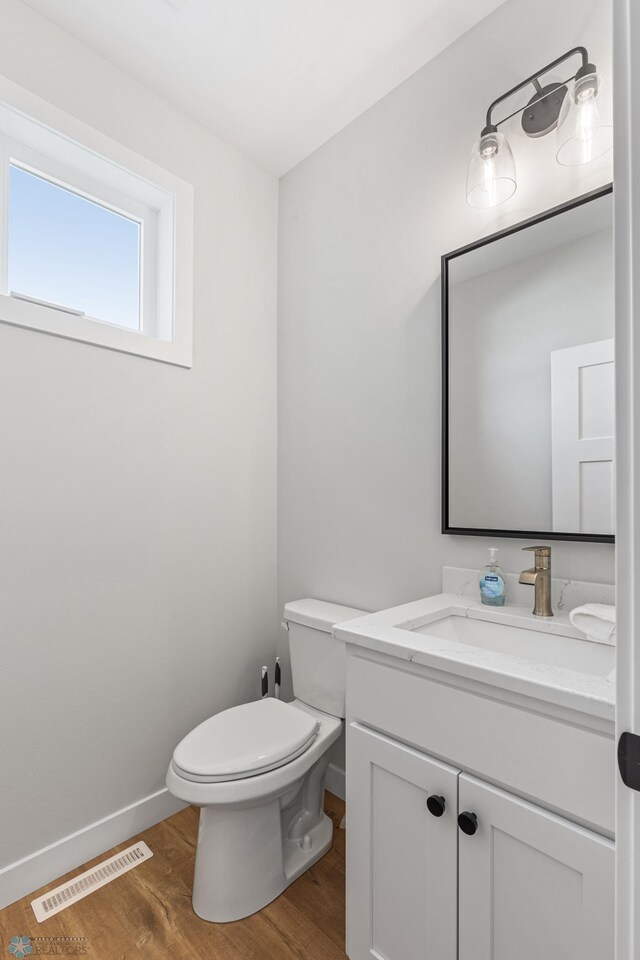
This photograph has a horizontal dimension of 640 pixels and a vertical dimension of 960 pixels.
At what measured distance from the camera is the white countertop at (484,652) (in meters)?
0.76

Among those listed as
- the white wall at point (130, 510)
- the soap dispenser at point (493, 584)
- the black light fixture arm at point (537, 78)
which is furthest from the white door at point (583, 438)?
the white wall at point (130, 510)

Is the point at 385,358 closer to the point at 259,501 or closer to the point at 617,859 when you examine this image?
the point at 259,501

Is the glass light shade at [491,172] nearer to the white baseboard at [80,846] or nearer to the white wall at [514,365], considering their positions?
the white wall at [514,365]

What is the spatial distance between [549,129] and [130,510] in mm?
1633

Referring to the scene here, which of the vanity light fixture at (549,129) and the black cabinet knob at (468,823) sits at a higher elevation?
the vanity light fixture at (549,129)

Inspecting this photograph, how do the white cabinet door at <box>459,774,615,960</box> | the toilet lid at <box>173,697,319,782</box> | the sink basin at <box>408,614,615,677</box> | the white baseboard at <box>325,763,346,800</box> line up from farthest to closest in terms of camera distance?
the white baseboard at <box>325,763,346,800</box>
the toilet lid at <box>173,697,319,782</box>
the sink basin at <box>408,614,615,677</box>
the white cabinet door at <box>459,774,615,960</box>

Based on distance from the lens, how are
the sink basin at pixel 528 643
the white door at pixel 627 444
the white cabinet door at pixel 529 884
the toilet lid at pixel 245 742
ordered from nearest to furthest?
the white door at pixel 627 444, the white cabinet door at pixel 529 884, the sink basin at pixel 528 643, the toilet lid at pixel 245 742

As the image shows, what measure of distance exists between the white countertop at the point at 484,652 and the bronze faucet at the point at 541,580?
0.02m

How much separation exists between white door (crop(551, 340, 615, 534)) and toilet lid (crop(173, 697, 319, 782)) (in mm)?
945

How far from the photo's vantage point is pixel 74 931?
1254 mm

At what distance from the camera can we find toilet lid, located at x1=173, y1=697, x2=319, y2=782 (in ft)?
4.14

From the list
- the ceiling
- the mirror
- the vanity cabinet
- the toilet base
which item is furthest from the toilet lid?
the ceiling

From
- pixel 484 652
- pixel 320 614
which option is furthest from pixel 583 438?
pixel 320 614

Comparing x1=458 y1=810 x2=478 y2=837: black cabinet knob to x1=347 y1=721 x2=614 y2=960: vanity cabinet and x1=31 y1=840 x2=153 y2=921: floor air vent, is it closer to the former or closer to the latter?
x1=347 y1=721 x2=614 y2=960: vanity cabinet
